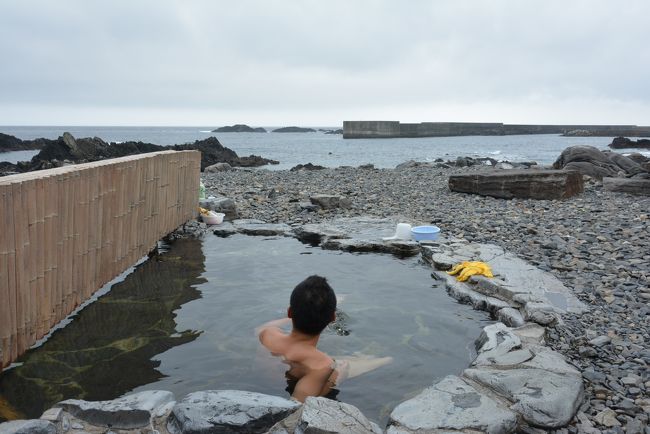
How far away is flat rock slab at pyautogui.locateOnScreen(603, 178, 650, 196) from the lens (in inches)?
528

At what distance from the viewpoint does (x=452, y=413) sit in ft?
11.9

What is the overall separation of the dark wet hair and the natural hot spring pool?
0.53 metres

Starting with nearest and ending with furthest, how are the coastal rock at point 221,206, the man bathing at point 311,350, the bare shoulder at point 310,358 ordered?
1. the man bathing at point 311,350
2. the bare shoulder at point 310,358
3. the coastal rock at point 221,206

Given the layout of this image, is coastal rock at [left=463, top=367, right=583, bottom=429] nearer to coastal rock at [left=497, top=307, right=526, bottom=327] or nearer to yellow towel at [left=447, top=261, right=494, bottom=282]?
coastal rock at [left=497, top=307, right=526, bottom=327]

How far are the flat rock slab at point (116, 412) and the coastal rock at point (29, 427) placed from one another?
0.26m

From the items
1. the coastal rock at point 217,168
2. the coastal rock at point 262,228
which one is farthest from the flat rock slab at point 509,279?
the coastal rock at point 217,168

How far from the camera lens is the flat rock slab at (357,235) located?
28.8 feet

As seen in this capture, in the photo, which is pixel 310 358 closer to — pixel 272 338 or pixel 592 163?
pixel 272 338

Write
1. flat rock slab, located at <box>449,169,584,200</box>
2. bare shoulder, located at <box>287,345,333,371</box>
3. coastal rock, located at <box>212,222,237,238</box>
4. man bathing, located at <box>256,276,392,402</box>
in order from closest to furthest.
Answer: man bathing, located at <box>256,276,392,402</box>, bare shoulder, located at <box>287,345,333,371</box>, coastal rock, located at <box>212,222,237,238</box>, flat rock slab, located at <box>449,169,584,200</box>

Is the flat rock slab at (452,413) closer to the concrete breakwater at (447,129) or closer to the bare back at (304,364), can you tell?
the bare back at (304,364)

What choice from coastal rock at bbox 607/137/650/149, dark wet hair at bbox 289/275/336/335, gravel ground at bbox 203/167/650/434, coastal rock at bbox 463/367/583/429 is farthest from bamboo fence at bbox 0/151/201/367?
coastal rock at bbox 607/137/650/149

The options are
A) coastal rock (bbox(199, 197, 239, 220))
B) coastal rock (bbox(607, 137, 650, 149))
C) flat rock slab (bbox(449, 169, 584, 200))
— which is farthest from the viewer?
coastal rock (bbox(607, 137, 650, 149))

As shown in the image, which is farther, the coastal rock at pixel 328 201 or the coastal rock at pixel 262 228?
the coastal rock at pixel 328 201

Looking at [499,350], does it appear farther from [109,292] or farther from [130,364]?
[109,292]
